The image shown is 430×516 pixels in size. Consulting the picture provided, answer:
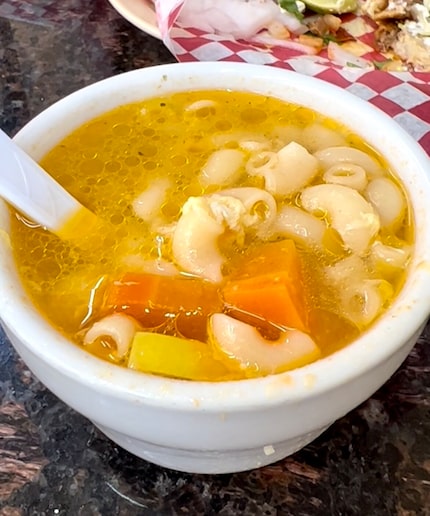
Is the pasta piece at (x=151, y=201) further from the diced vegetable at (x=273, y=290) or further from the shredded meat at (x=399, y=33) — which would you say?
the shredded meat at (x=399, y=33)

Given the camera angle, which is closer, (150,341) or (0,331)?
(150,341)

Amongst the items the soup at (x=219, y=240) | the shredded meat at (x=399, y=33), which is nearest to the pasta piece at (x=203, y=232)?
the soup at (x=219, y=240)

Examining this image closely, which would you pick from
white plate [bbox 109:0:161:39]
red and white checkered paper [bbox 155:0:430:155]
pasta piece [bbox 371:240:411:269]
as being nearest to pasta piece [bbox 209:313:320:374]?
pasta piece [bbox 371:240:411:269]

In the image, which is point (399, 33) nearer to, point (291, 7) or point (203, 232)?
point (291, 7)

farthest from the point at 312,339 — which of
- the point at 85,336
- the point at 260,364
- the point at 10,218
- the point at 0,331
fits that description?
the point at 0,331

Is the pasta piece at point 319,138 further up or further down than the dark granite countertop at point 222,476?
further up

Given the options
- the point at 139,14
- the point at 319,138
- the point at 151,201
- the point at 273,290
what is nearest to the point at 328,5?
the point at 139,14

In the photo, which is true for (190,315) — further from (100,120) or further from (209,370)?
(100,120)

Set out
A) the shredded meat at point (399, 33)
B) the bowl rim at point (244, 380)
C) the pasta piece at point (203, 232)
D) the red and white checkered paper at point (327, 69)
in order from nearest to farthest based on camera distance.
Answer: the bowl rim at point (244, 380)
the pasta piece at point (203, 232)
the red and white checkered paper at point (327, 69)
the shredded meat at point (399, 33)
